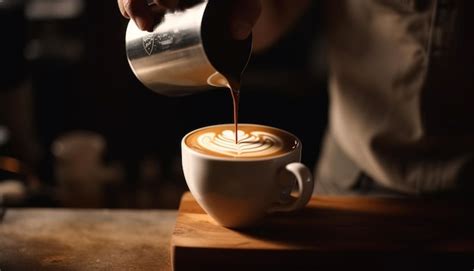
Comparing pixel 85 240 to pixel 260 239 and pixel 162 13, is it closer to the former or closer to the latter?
pixel 260 239

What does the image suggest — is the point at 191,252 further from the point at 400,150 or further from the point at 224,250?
the point at 400,150

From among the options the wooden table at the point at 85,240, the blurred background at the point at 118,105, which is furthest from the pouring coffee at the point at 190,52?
the blurred background at the point at 118,105

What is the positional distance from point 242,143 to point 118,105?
2.66m

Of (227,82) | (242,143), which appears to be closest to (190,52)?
(227,82)

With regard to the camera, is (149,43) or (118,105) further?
(118,105)

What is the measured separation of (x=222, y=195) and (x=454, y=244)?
0.47 metres

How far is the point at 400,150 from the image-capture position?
4.91 ft

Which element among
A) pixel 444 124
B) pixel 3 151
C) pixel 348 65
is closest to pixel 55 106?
pixel 3 151

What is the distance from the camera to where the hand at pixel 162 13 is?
1.04m

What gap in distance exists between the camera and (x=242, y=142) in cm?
112

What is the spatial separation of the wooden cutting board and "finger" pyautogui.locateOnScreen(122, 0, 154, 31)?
1.35 ft

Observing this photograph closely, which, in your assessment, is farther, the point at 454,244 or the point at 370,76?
the point at 370,76

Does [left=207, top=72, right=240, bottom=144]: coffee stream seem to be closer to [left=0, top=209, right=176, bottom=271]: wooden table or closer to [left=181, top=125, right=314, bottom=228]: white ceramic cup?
[left=181, top=125, right=314, bottom=228]: white ceramic cup

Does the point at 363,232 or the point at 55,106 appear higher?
the point at 363,232
